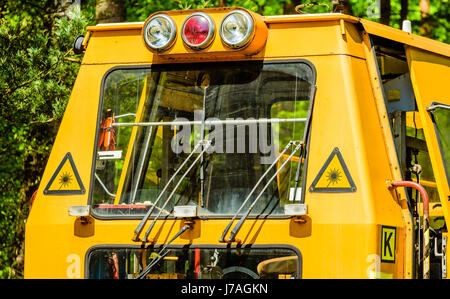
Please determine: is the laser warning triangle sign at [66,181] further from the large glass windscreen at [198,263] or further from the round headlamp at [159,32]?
the round headlamp at [159,32]

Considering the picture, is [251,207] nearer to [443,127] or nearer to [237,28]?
[237,28]

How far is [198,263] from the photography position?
5.66m

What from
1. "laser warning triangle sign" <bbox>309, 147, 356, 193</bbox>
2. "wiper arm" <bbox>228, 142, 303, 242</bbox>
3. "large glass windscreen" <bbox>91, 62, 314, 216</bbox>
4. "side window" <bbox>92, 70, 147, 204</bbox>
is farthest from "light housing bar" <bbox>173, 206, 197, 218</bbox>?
"laser warning triangle sign" <bbox>309, 147, 356, 193</bbox>

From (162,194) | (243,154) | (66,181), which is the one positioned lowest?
(162,194)

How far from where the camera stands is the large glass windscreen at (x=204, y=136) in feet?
19.0

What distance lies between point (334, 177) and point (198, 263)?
978 mm

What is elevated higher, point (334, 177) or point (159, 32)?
point (159, 32)

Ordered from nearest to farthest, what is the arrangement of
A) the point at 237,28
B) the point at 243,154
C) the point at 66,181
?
the point at 237,28 → the point at 243,154 → the point at 66,181

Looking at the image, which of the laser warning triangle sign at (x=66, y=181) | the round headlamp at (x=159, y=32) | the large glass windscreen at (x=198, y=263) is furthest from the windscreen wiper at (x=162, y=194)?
A: the round headlamp at (x=159, y=32)

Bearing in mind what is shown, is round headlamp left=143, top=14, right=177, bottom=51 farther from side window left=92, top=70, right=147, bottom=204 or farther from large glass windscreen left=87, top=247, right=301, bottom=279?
large glass windscreen left=87, top=247, right=301, bottom=279

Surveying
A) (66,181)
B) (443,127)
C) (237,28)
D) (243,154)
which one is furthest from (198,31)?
(443,127)
